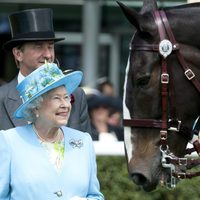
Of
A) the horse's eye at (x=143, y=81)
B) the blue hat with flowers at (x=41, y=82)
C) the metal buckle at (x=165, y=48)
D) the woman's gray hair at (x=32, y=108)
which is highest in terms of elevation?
the metal buckle at (x=165, y=48)

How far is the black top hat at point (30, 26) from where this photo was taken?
5.26 m

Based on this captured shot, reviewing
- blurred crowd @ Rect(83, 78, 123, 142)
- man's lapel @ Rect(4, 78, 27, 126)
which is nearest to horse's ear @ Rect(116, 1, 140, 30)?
man's lapel @ Rect(4, 78, 27, 126)

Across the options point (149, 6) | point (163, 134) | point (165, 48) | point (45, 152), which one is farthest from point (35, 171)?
point (149, 6)

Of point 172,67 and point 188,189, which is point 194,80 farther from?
point 188,189

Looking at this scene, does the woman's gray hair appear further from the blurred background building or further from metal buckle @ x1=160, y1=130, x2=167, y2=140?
the blurred background building

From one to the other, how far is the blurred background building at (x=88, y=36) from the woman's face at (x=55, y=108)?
11.5 meters

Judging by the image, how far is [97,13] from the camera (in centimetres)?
1595

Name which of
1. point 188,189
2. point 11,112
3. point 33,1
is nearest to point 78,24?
point 33,1

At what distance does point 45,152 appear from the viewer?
442 cm

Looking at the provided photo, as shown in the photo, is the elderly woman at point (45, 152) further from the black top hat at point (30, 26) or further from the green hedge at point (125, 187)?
the green hedge at point (125, 187)

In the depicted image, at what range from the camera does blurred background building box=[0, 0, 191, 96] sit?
52.7 ft

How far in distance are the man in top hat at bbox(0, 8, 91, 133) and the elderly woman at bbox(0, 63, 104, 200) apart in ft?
2.33

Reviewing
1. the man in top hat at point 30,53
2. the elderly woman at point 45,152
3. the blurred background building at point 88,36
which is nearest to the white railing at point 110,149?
the man in top hat at point 30,53

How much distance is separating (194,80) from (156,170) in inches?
22.8
